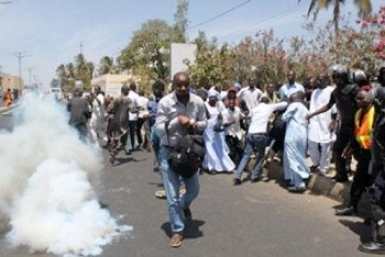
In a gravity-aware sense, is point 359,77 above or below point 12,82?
above

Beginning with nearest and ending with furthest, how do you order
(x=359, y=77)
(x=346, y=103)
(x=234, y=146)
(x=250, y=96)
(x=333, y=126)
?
(x=359, y=77) → (x=346, y=103) → (x=333, y=126) → (x=234, y=146) → (x=250, y=96)

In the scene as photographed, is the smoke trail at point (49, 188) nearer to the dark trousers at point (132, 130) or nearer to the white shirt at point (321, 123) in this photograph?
the white shirt at point (321, 123)

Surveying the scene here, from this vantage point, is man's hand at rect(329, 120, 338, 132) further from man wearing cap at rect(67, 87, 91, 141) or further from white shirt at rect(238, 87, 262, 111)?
man wearing cap at rect(67, 87, 91, 141)

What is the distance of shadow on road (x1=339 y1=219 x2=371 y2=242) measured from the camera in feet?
24.3

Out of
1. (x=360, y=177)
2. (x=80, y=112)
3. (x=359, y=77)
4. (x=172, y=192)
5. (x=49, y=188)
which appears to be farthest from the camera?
(x=80, y=112)

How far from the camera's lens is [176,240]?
282 inches

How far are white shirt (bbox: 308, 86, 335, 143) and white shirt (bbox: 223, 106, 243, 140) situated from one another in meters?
2.00

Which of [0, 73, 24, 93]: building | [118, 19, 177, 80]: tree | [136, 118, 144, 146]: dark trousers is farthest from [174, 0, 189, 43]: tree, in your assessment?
[0, 73, 24, 93]: building

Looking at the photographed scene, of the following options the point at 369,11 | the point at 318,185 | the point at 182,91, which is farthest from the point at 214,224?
the point at 369,11

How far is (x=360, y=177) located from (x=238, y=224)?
1.72 metres

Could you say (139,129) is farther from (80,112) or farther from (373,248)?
(373,248)

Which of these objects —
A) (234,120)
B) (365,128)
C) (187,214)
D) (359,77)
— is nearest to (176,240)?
(187,214)

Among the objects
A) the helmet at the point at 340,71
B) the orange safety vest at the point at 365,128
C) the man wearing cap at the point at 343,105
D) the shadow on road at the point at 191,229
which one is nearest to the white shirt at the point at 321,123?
the man wearing cap at the point at 343,105

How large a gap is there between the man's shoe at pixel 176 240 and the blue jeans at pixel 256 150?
415 centimetres
